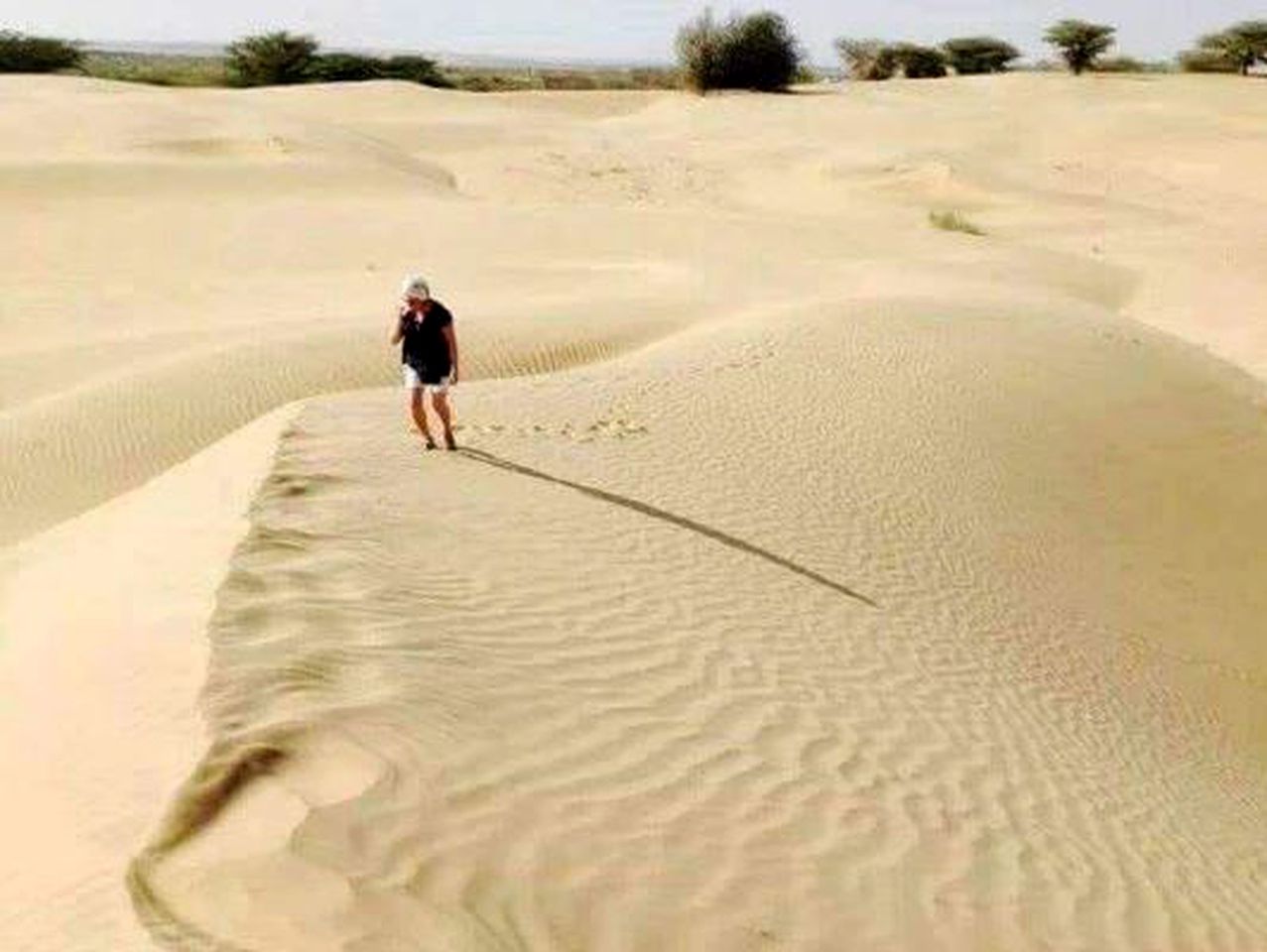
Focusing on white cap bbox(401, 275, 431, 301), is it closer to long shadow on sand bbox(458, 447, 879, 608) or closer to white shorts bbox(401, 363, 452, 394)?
white shorts bbox(401, 363, 452, 394)

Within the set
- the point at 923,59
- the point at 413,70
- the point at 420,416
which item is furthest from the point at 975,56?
the point at 420,416

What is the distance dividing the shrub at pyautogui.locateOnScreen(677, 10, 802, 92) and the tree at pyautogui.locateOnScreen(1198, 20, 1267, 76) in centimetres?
1852

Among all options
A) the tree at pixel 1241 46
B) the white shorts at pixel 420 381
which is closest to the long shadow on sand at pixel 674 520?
the white shorts at pixel 420 381

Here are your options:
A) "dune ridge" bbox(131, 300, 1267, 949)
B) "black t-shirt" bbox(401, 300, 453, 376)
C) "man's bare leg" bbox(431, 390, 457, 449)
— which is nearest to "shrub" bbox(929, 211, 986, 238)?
"dune ridge" bbox(131, 300, 1267, 949)

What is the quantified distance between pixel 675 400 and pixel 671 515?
3045mm

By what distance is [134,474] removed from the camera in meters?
12.0

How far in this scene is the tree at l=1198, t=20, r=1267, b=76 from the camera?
5556 centimetres

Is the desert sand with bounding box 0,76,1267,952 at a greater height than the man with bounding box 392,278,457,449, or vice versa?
the man with bounding box 392,278,457,449

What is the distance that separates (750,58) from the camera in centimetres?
5088

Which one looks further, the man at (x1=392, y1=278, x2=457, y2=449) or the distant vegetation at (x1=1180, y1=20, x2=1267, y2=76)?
the distant vegetation at (x1=1180, y1=20, x2=1267, y2=76)

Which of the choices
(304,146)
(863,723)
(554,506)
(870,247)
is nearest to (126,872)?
(863,723)

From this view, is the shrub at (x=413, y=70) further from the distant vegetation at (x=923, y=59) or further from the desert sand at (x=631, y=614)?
the desert sand at (x=631, y=614)

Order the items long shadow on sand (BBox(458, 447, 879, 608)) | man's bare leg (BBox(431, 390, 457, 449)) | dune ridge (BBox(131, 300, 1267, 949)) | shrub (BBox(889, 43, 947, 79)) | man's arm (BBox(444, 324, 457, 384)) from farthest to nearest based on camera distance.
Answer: shrub (BBox(889, 43, 947, 79)) → man's bare leg (BBox(431, 390, 457, 449)) → man's arm (BBox(444, 324, 457, 384)) → long shadow on sand (BBox(458, 447, 879, 608)) → dune ridge (BBox(131, 300, 1267, 949))

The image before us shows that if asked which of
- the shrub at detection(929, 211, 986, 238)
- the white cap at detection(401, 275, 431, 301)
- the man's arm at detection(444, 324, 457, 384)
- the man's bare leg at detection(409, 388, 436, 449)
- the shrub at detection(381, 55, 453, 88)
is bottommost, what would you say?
the shrub at detection(929, 211, 986, 238)
